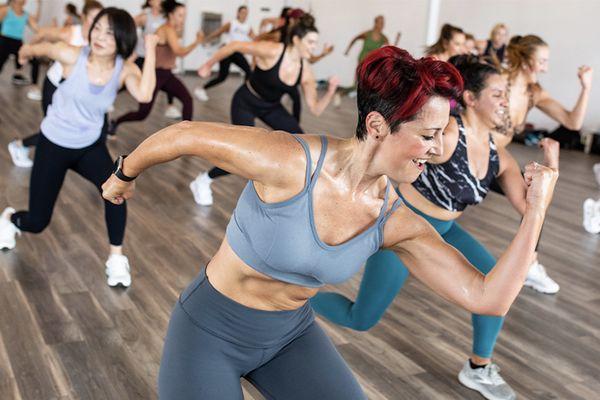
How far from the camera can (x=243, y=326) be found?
1.62 meters

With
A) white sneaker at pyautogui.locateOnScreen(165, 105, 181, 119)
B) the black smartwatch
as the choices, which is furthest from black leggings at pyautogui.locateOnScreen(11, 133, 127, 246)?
white sneaker at pyautogui.locateOnScreen(165, 105, 181, 119)

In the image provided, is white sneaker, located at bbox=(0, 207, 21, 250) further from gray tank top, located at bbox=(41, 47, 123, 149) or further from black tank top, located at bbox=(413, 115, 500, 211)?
black tank top, located at bbox=(413, 115, 500, 211)

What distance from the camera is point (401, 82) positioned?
1.45 meters

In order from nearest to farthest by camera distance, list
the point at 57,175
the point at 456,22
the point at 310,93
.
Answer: the point at 57,175, the point at 310,93, the point at 456,22

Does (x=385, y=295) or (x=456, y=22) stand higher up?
(x=385, y=295)

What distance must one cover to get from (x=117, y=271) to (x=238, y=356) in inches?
69.9

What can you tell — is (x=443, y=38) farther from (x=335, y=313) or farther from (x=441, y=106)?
(x=441, y=106)

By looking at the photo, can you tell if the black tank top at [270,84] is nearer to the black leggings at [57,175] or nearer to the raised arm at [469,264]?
the black leggings at [57,175]

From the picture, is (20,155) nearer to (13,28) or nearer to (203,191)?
(203,191)

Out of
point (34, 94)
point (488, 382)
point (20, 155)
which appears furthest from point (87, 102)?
A: point (34, 94)

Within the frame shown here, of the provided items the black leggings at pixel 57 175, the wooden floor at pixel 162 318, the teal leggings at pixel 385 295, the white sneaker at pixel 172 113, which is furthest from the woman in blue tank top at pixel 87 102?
the white sneaker at pixel 172 113

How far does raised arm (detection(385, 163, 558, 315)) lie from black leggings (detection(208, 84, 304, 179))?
3.22 m

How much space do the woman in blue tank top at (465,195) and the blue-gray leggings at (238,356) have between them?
0.88 m

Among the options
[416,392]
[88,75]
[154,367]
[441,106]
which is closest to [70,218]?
[88,75]
